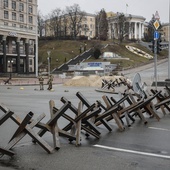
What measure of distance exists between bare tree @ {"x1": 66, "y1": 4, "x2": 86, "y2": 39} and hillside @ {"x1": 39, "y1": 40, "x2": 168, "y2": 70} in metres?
10.1

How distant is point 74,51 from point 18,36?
36153 mm

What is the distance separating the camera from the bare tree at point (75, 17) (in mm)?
140375

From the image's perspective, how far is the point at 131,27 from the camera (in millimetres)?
158125

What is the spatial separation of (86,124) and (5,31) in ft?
274

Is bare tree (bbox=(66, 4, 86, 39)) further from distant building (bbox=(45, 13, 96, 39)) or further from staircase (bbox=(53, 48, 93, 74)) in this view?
staircase (bbox=(53, 48, 93, 74))

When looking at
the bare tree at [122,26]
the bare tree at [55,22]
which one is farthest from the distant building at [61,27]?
the bare tree at [122,26]

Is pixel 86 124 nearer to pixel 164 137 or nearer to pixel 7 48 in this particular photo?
pixel 164 137

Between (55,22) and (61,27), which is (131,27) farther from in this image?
(55,22)

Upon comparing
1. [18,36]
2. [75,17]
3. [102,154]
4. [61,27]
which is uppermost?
[75,17]

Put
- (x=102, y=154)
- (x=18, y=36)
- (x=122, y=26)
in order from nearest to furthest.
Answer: (x=102, y=154) → (x=18, y=36) → (x=122, y=26)

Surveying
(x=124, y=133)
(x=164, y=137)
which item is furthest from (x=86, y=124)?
(x=164, y=137)

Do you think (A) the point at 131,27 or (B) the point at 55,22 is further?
(A) the point at 131,27

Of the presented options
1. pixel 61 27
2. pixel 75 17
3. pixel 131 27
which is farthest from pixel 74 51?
pixel 131 27

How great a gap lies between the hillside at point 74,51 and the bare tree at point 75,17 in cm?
1006
